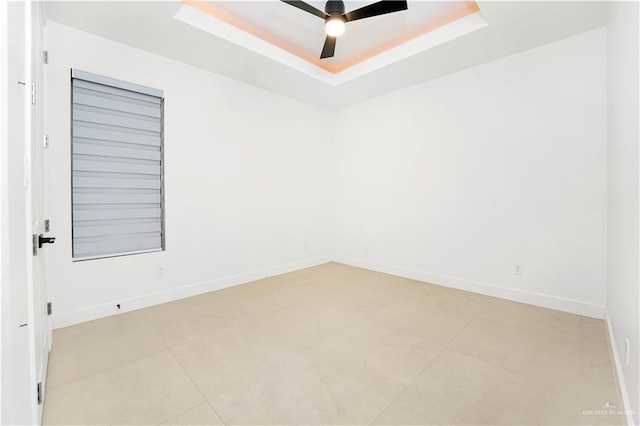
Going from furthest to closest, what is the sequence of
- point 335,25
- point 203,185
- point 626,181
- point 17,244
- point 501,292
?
point 203,185, point 501,292, point 335,25, point 626,181, point 17,244


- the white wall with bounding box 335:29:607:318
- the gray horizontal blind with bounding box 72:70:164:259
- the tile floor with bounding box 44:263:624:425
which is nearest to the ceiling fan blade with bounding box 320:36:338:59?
the white wall with bounding box 335:29:607:318

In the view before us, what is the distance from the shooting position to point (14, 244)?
1.14 meters

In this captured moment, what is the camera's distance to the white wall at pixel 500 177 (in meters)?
2.96

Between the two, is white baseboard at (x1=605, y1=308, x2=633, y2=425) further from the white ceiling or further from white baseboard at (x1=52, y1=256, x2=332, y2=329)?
white baseboard at (x1=52, y1=256, x2=332, y2=329)

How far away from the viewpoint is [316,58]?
13.7ft

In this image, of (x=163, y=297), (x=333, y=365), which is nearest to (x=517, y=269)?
(x=333, y=365)

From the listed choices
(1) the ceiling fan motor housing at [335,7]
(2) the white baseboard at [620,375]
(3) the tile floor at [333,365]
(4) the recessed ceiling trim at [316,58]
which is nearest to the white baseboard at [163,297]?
(3) the tile floor at [333,365]

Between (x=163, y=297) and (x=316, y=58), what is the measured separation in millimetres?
3845

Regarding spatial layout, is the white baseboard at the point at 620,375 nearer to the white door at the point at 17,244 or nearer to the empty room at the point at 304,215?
the empty room at the point at 304,215

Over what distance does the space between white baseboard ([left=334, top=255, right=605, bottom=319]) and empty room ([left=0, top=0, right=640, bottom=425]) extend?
0.02 meters

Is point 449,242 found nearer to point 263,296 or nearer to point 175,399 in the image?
point 263,296

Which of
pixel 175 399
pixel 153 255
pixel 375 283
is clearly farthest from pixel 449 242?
pixel 153 255

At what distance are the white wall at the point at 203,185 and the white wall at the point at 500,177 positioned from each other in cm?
112

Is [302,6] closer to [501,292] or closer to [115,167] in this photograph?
[115,167]
